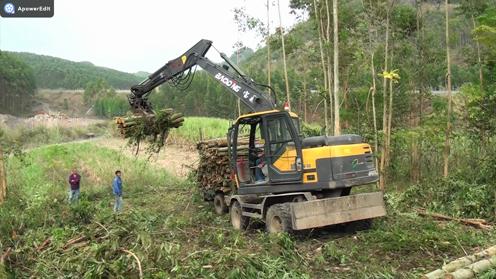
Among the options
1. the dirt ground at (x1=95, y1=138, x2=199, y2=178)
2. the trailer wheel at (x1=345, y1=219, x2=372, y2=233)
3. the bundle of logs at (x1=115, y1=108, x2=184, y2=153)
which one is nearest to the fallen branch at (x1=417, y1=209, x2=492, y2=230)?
the trailer wheel at (x1=345, y1=219, x2=372, y2=233)

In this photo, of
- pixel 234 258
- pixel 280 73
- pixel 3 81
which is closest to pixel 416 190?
pixel 234 258

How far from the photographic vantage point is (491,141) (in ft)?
48.8

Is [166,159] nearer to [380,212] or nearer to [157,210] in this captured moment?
[157,210]

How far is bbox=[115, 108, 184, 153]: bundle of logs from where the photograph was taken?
11.7 metres

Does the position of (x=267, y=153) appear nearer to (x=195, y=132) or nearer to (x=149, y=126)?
(x=149, y=126)

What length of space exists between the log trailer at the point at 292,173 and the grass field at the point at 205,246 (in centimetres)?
43

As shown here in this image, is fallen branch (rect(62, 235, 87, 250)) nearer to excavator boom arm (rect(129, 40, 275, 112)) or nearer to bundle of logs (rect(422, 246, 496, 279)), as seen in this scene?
excavator boom arm (rect(129, 40, 275, 112))

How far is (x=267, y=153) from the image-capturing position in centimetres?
966

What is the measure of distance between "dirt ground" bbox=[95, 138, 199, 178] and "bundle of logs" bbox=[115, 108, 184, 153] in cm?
652

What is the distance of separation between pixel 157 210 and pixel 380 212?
6017mm

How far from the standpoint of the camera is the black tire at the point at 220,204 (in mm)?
12539

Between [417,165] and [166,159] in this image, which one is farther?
[166,159]

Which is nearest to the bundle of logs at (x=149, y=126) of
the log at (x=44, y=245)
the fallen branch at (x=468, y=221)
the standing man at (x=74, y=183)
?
the standing man at (x=74, y=183)

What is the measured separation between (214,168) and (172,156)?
1078 cm
